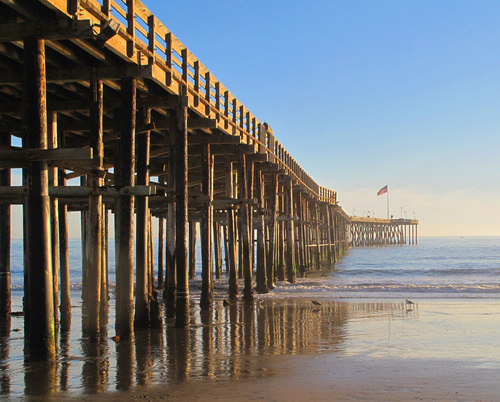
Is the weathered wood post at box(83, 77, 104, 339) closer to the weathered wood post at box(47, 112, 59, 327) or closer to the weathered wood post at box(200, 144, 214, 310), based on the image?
the weathered wood post at box(47, 112, 59, 327)

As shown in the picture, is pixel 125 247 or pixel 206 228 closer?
pixel 125 247

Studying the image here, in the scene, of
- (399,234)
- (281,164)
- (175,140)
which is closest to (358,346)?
(175,140)

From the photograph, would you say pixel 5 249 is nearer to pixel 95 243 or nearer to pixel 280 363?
pixel 95 243

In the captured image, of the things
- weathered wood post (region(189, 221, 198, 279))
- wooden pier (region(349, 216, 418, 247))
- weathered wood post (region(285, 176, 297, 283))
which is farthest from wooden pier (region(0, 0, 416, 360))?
wooden pier (region(349, 216, 418, 247))

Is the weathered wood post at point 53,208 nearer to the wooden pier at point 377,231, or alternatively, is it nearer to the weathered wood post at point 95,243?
the weathered wood post at point 95,243

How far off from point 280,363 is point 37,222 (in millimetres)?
3894

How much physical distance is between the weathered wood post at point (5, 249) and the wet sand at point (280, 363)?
336 centimetres

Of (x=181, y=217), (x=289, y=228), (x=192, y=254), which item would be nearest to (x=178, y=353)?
(x=181, y=217)

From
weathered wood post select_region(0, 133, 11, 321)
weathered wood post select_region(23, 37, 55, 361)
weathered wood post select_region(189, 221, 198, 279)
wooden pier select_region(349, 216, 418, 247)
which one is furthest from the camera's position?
wooden pier select_region(349, 216, 418, 247)

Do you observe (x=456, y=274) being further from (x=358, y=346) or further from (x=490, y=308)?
(x=358, y=346)

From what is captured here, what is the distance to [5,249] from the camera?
14.0m

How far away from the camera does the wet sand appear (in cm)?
729

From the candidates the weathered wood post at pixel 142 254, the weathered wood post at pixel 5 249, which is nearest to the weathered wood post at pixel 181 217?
the weathered wood post at pixel 142 254

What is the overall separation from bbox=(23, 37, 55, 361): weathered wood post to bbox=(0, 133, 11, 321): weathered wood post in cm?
621
